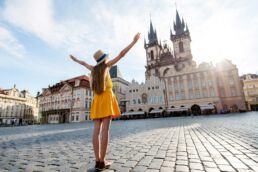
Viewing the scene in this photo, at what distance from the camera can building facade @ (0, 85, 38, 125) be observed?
2121 inches

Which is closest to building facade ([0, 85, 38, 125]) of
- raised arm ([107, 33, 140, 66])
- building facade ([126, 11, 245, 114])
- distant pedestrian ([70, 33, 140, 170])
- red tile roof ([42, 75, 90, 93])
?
red tile roof ([42, 75, 90, 93])

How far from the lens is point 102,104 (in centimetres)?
257

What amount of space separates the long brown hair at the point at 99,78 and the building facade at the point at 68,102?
43.0 m

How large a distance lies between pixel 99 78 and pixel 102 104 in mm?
439

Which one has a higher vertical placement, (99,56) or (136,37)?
(136,37)

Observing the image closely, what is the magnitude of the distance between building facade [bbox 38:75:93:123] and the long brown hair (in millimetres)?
42977

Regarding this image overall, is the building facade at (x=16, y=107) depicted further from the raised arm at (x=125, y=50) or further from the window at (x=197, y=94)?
the raised arm at (x=125, y=50)

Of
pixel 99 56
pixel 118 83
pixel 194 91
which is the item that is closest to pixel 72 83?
pixel 118 83

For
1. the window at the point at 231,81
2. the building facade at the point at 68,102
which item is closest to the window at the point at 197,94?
the window at the point at 231,81

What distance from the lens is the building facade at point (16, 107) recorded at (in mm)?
53875

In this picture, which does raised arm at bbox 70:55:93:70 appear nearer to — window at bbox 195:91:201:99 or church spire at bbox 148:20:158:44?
window at bbox 195:91:201:99

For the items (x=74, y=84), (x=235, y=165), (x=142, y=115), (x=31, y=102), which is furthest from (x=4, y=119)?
(x=235, y=165)

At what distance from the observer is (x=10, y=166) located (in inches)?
115

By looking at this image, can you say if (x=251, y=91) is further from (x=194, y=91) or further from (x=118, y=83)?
(x=118, y=83)
